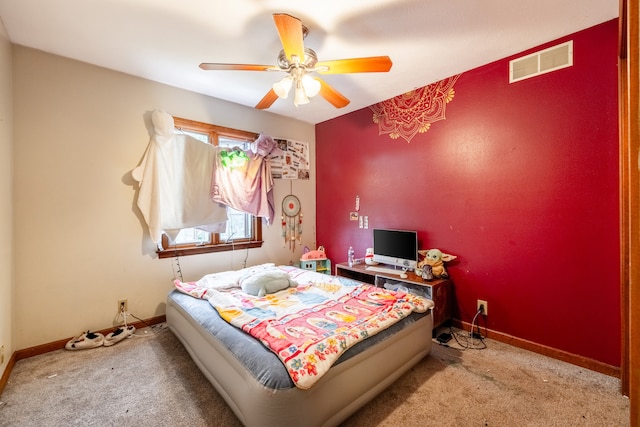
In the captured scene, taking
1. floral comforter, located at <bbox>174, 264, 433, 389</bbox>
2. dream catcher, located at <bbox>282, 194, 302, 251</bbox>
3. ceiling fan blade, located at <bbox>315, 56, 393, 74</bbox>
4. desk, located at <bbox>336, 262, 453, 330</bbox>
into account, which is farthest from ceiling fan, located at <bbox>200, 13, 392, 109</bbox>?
dream catcher, located at <bbox>282, 194, 302, 251</bbox>

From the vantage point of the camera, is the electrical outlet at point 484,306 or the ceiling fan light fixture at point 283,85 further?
the electrical outlet at point 484,306

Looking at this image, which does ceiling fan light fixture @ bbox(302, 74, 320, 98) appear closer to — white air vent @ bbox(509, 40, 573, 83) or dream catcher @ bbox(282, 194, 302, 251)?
white air vent @ bbox(509, 40, 573, 83)

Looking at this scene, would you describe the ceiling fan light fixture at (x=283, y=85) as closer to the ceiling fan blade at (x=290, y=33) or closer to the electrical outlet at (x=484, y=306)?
the ceiling fan blade at (x=290, y=33)

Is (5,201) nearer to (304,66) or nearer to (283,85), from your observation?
(283,85)

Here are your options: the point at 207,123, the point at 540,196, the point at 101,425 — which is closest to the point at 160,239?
the point at 207,123

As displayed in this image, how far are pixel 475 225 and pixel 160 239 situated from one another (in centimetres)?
310

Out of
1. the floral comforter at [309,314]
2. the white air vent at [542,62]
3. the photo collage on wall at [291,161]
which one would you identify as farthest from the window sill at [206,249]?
the white air vent at [542,62]

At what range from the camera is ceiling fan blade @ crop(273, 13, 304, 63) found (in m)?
1.58

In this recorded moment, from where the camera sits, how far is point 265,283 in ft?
8.18

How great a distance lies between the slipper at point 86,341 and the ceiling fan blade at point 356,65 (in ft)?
9.51

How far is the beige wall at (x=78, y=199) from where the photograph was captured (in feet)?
7.61

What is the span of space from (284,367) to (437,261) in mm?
1967

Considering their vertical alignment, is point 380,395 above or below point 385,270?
below

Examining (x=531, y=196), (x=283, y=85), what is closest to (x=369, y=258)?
(x=531, y=196)
